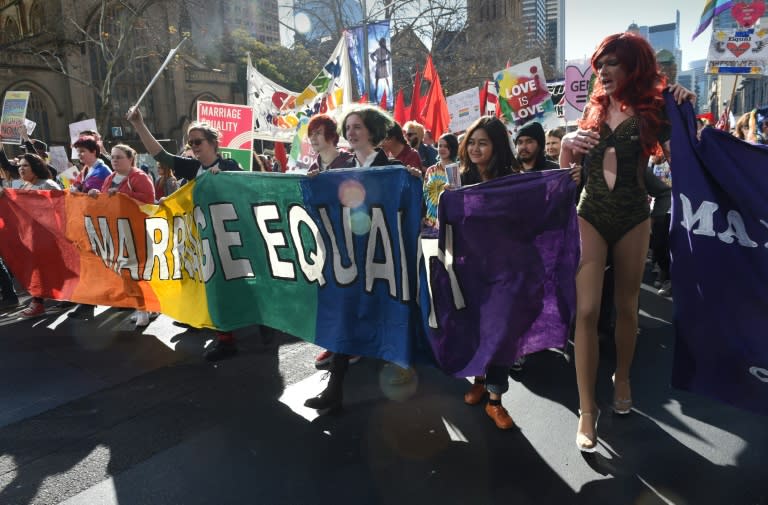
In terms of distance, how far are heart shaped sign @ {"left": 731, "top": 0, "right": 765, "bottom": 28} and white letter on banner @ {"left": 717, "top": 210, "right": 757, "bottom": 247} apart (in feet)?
16.0

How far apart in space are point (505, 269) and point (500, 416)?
33.8 inches

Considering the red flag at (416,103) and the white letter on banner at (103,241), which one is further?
the red flag at (416,103)

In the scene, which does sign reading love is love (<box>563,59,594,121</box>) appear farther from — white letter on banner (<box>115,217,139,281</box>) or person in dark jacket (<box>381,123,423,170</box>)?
white letter on banner (<box>115,217,139,281</box>)

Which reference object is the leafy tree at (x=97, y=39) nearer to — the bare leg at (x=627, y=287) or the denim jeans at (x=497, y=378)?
the denim jeans at (x=497, y=378)

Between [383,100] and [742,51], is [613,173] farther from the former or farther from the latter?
[383,100]

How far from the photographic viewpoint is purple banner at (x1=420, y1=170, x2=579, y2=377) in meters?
3.01

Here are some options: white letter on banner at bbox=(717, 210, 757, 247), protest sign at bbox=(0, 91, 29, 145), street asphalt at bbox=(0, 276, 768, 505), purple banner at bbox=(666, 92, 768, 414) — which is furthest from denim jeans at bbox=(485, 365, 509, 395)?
protest sign at bbox=(0, 91, 29, 145)

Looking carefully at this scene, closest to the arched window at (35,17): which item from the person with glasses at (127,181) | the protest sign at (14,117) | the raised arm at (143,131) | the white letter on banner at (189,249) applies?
the protest sign at (14,117)

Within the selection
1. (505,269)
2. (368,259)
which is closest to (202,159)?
(368,259)

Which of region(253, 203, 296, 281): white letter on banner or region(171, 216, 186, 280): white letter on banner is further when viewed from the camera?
region(171, 216, 186, 280): white letter on banner

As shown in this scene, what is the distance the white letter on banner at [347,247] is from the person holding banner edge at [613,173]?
1.29 meters

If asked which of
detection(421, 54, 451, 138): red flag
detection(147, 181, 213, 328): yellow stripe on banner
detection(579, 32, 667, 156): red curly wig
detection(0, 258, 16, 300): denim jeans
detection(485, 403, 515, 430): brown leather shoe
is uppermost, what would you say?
detection(421, 54, 451, 138): red flag

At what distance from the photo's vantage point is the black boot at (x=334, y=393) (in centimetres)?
344

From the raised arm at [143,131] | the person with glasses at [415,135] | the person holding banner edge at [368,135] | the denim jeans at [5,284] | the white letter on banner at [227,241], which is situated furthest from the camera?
the person with glasses at [415,135]
